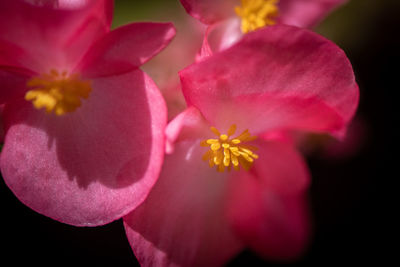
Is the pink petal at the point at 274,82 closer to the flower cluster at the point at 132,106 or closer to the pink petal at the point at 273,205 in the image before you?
the flower cluster at the point at 132,106

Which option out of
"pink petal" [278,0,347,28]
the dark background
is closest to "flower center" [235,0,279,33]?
Answer: "pink petal" [278,0,347,28]

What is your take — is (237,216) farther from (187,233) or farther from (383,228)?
(383,228)

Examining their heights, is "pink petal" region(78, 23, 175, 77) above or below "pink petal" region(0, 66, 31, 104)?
above

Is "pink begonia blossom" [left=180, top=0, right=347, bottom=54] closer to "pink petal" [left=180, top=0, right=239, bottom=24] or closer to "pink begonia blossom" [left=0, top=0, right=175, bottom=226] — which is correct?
"pink petal" [left=180, top=0, right=239, bottom=24]

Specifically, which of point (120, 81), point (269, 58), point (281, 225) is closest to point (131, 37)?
point (120, 81)

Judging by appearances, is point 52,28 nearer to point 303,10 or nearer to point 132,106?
point 132,106

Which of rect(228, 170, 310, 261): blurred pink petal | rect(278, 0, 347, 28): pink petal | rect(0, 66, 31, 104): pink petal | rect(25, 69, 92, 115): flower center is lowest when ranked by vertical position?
rect(228, 170, 310, 261): blurred pink petal

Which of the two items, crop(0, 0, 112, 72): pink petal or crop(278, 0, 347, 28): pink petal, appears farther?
crop(278, 0, 347, 28): pink petal
